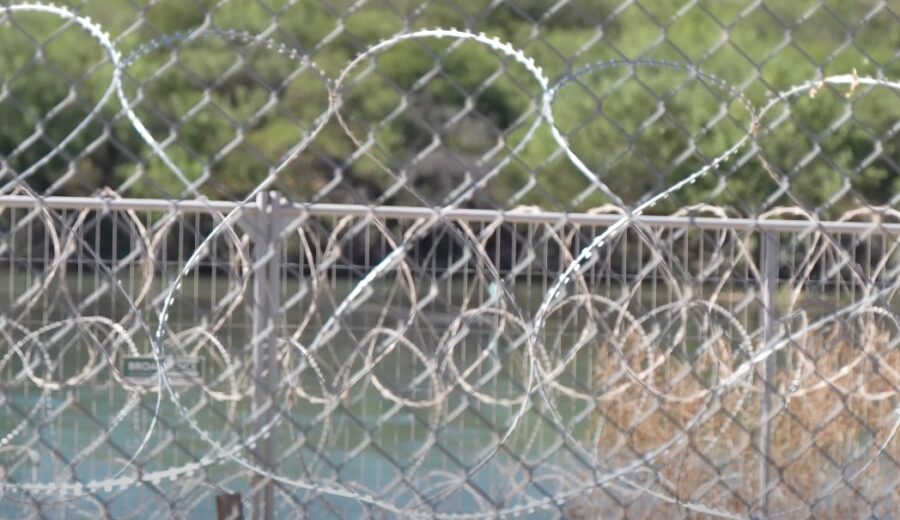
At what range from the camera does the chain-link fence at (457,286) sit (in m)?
2.24

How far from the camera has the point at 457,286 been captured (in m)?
14.5

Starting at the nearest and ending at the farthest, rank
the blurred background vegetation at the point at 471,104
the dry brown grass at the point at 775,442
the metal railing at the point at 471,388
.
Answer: the blurred background vegetation at the point at 471,104 < the metal railing at the point at 471,388 < the dry brown grass at the point at 775,442

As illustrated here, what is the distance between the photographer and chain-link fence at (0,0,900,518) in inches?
88.3

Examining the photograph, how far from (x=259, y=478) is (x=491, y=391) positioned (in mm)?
3544

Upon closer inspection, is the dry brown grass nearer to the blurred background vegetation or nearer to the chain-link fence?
the chain-link fence

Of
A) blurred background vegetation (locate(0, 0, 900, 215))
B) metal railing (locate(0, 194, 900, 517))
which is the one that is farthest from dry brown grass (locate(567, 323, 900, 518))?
blurred background vegetation (locate(0, 0, 900, 215))

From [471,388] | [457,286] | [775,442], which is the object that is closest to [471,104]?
[471,388]

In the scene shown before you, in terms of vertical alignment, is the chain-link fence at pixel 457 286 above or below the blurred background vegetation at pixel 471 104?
below

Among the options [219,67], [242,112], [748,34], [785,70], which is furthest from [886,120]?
[242,112]

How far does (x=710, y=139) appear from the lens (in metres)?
16.7

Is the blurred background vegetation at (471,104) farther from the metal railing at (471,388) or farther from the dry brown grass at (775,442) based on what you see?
the dry brown grass at (775,442)

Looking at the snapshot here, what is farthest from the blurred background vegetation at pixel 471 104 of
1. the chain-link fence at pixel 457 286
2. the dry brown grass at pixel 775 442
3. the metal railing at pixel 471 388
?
the dry brown grass at pixel 775 442

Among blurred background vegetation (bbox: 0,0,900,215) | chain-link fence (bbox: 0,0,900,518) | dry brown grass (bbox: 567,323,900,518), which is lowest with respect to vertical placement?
dry brown grass (bbox: 567,323,900,518)

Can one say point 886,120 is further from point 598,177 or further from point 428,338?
point 598,177
